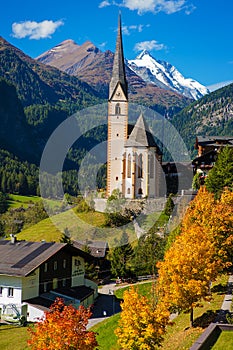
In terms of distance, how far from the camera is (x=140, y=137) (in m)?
78.5

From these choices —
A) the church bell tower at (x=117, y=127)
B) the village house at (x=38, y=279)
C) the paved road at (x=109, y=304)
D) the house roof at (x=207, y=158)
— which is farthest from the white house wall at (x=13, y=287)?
the house roof at (x=207, y=158)

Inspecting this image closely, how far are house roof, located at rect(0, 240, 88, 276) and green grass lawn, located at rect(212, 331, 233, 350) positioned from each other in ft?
69.8

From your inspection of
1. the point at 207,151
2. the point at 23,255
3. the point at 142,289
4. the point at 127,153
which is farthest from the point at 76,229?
the point at 23,255

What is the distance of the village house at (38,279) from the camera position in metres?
39.6

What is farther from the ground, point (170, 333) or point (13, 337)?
point (170, 333)

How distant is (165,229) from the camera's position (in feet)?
189

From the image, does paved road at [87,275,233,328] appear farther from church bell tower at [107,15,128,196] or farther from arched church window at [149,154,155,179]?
arched church window at [149,154,155,179]

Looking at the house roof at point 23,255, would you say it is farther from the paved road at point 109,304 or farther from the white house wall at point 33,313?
the paved road at point 109,304

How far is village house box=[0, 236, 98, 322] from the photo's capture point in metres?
39.6

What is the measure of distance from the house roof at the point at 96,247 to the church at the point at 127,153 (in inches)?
512

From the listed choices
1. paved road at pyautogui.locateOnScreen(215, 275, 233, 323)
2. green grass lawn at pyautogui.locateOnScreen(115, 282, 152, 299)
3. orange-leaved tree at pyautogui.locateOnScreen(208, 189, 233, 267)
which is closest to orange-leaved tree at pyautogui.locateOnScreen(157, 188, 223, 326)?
paved road at pyautogui.locateOnScreen(215, 275, 233, 323)

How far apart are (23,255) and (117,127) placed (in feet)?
135

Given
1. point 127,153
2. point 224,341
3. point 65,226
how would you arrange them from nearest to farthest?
point 224,341 → point 65,226 → point 127,153

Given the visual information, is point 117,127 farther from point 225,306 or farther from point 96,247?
point 225,306
